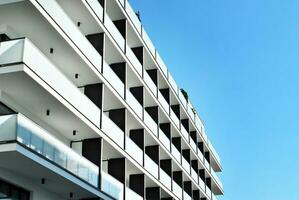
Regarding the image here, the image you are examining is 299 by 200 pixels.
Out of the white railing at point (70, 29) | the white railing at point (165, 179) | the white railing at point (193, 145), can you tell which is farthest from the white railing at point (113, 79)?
the white railing at point (193, 145)

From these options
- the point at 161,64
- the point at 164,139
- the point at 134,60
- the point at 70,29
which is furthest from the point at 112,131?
the point at 161,64

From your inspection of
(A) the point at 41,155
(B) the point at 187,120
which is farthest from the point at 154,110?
(A) the point at 41,155

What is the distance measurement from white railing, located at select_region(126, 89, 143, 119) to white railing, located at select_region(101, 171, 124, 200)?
241 inches

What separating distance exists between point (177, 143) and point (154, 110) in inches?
297

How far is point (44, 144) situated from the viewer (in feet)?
77.9

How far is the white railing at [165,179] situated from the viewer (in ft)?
137

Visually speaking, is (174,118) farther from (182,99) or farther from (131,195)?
(131,195)

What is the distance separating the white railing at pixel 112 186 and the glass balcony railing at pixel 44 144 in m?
1.09

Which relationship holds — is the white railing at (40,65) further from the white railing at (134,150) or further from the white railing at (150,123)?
the white railing at (150,123)

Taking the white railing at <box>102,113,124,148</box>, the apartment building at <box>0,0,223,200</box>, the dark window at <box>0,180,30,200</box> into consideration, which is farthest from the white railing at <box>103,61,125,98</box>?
the dark window at <box>0,180,30,200</box>

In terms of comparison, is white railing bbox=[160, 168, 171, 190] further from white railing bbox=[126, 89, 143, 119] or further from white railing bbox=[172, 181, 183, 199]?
white railing bbox=[126, 89, 143, 119]

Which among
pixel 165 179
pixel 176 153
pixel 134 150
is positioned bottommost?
pixel 165 179

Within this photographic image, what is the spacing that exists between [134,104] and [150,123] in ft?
12.7

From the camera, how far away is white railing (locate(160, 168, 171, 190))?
41.8 meters
